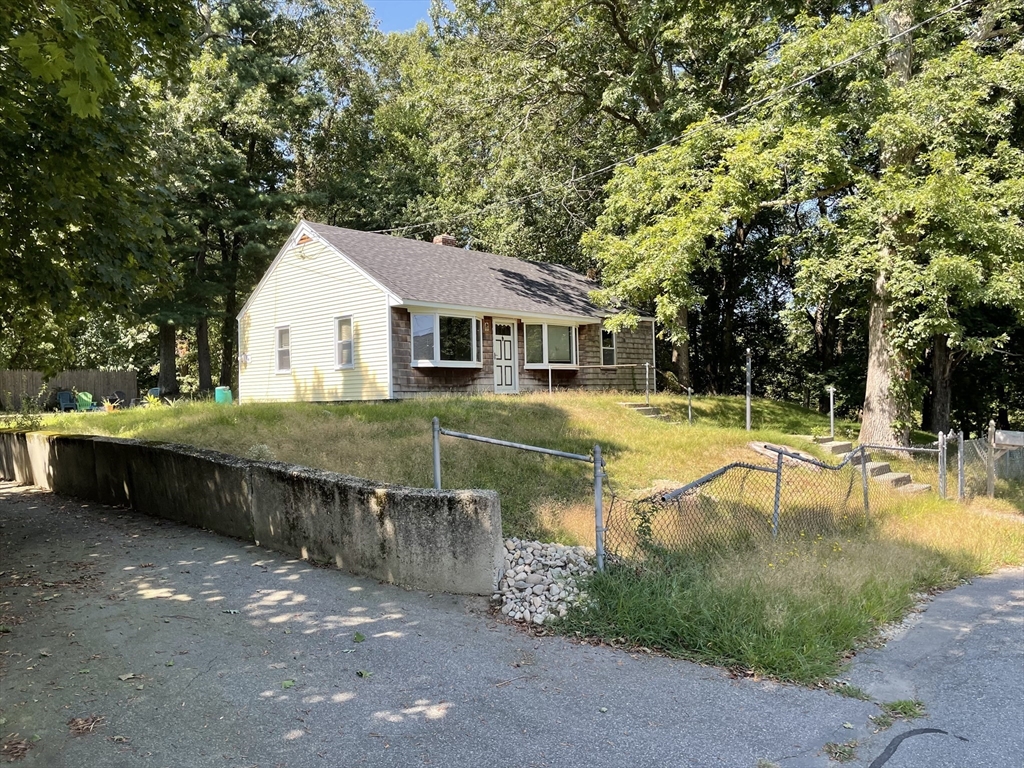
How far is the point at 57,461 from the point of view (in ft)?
34.6

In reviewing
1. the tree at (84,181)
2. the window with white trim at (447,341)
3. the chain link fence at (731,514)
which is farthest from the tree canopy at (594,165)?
the chain link fence at (731,514)

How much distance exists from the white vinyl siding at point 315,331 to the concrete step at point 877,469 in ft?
35.0

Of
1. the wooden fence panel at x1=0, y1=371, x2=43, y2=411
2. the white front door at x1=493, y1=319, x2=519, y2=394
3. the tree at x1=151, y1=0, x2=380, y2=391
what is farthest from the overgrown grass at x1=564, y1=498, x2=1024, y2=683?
the wooden fence panel at x1=0, y1=371, x2=43, y2=411

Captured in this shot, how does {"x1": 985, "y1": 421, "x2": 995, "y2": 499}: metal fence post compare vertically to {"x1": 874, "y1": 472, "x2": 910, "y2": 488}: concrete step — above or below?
above

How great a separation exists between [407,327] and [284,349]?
5179mm

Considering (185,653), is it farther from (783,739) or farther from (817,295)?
(817,295)

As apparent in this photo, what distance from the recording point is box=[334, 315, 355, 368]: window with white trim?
17.1 m

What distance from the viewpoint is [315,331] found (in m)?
18.2

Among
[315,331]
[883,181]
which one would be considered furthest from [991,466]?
[315,331]

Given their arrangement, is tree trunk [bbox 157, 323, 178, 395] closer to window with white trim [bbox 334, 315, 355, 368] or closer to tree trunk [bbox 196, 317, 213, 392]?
tree trunk [bbox 196, 317, 213, 392]

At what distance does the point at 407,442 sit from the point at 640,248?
8862mm

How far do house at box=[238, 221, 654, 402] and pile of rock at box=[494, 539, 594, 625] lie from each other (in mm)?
10476

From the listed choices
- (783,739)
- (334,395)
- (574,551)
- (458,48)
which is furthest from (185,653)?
(458,48)

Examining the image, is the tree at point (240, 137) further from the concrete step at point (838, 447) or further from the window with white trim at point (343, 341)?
the concrete step at point (838, 447)
